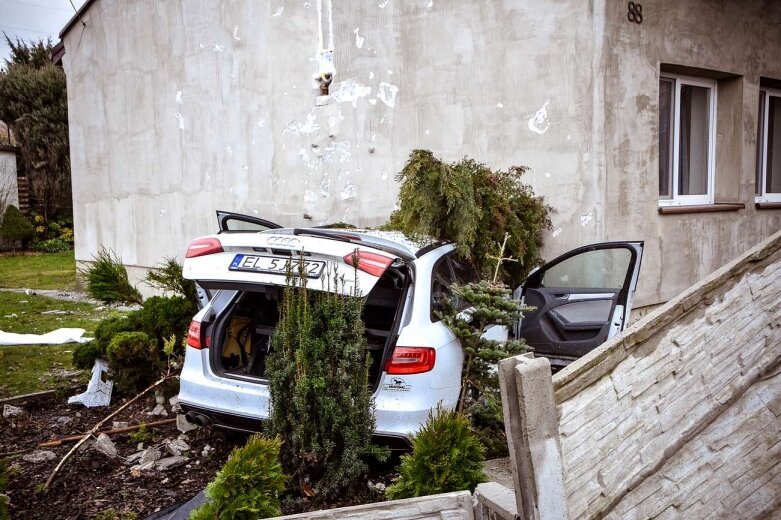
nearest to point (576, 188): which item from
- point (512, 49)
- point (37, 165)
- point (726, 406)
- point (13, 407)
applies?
point (512, 49)

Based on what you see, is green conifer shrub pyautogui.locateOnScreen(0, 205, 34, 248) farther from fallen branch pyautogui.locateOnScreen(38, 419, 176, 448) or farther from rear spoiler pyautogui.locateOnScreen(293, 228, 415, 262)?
rear spoiler pyautogui.locateOnScreen(293, 228, 415, 262)

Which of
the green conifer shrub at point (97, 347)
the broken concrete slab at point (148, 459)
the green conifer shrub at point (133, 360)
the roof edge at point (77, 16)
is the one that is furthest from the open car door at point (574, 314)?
the roof edge at point (77, 16)

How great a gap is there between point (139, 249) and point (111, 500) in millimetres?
8372

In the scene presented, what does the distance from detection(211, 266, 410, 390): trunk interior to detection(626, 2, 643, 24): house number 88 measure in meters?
4.03

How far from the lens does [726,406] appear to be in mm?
3338

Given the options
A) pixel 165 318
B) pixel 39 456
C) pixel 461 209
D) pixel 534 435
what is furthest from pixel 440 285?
pixel 39 456

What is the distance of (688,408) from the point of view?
125 inches

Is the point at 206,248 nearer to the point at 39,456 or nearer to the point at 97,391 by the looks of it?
the point at 39,456

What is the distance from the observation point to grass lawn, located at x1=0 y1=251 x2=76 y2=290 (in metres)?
14.0

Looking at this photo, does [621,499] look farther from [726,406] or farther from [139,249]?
[139,249]

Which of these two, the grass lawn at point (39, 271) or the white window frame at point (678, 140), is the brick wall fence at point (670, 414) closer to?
the white window frame at point (678, 140)

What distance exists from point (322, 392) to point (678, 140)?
5726 mm

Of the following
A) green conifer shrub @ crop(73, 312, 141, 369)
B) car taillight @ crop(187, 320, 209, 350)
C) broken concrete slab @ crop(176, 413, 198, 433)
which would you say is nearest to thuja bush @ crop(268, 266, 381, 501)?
car taillight @ crop(187, 320, 209, 350)

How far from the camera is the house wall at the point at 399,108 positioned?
6660 mm
